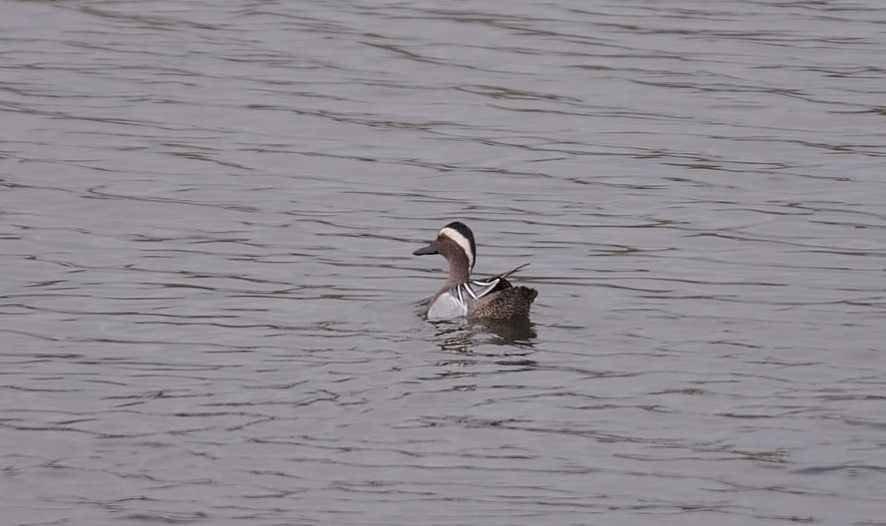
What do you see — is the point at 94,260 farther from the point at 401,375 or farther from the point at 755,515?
the point at 755,515

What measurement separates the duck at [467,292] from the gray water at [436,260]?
0.57 feet

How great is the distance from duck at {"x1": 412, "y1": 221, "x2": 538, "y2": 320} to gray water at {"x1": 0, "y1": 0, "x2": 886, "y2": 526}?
0.17 m

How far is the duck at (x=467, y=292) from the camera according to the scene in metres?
11.2

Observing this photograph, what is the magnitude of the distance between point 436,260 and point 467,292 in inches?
97.4

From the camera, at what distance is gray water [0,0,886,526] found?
8.05m

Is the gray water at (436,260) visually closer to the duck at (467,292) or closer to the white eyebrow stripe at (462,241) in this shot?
the duck at (467,292)

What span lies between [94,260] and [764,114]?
779 cm

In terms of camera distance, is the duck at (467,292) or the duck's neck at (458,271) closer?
the duck at (467,292)

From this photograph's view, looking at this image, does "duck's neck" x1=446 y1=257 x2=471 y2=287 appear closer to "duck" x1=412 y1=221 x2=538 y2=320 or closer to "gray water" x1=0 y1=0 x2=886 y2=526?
"duck" x1=412 y1=221 x2=538 y2=320

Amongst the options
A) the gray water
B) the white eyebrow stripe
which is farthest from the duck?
the gray water

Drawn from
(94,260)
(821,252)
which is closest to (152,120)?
(94,260)

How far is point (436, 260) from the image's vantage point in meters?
14.2

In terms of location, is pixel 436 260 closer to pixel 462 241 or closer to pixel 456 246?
pixel 456 246

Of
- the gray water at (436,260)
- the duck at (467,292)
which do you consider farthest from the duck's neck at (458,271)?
the gray water at (436,260)
